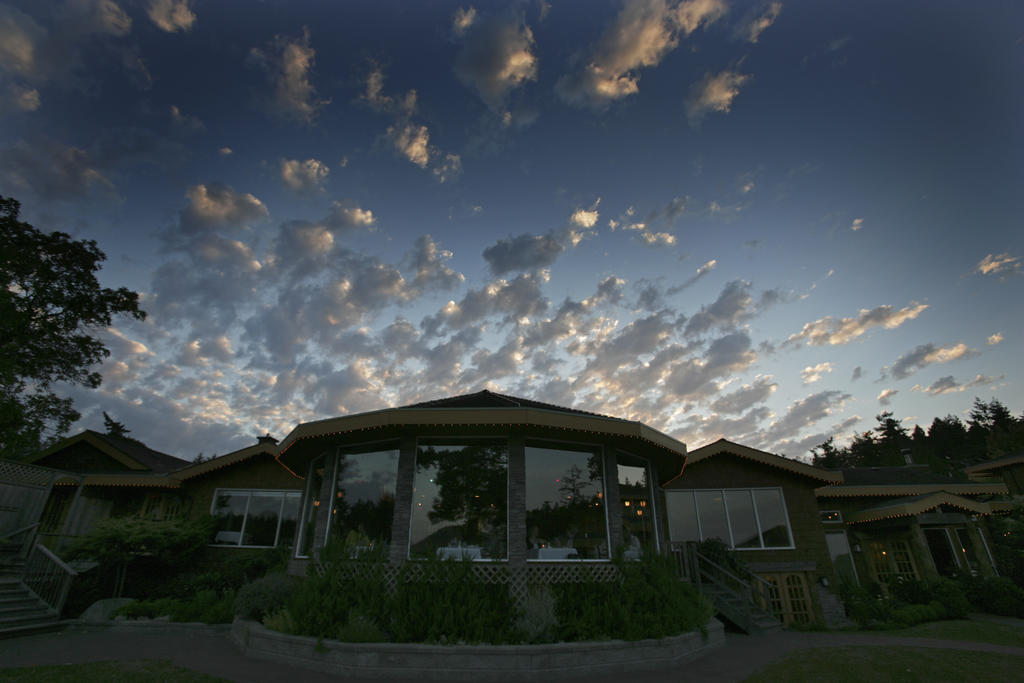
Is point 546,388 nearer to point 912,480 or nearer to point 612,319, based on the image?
point 612,319

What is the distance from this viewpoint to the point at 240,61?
1303 centimetres

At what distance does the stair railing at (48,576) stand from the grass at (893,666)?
14.9 m

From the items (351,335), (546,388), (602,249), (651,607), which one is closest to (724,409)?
(546,388)

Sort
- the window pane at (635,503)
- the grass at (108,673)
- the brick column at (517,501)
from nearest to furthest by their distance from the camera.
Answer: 1. the grass at (108,673)
2. the brick column at (517,501)
3. the window pane at (635,503)

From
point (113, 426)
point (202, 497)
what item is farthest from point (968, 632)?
point (113, 426)

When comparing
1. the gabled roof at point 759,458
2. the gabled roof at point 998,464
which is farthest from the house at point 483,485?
the gabled roof at point 998,464

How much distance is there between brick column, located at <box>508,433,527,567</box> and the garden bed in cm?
177

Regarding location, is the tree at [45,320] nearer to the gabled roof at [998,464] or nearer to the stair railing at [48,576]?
the stair railing at [48,576]

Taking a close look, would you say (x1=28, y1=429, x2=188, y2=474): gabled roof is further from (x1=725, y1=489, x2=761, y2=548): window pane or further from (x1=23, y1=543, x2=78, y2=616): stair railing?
(x1=725, y1=489, x2=761, y2=548): window pane

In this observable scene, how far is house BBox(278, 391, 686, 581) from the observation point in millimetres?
8227

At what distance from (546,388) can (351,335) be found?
986 cm

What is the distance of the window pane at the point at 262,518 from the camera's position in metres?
15.7

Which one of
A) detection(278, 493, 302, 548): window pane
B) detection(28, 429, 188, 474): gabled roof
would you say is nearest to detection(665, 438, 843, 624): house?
detection(278, 493, 302, 548): window pane

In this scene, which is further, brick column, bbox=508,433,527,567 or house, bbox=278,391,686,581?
house, bbox=278,391,686,581
